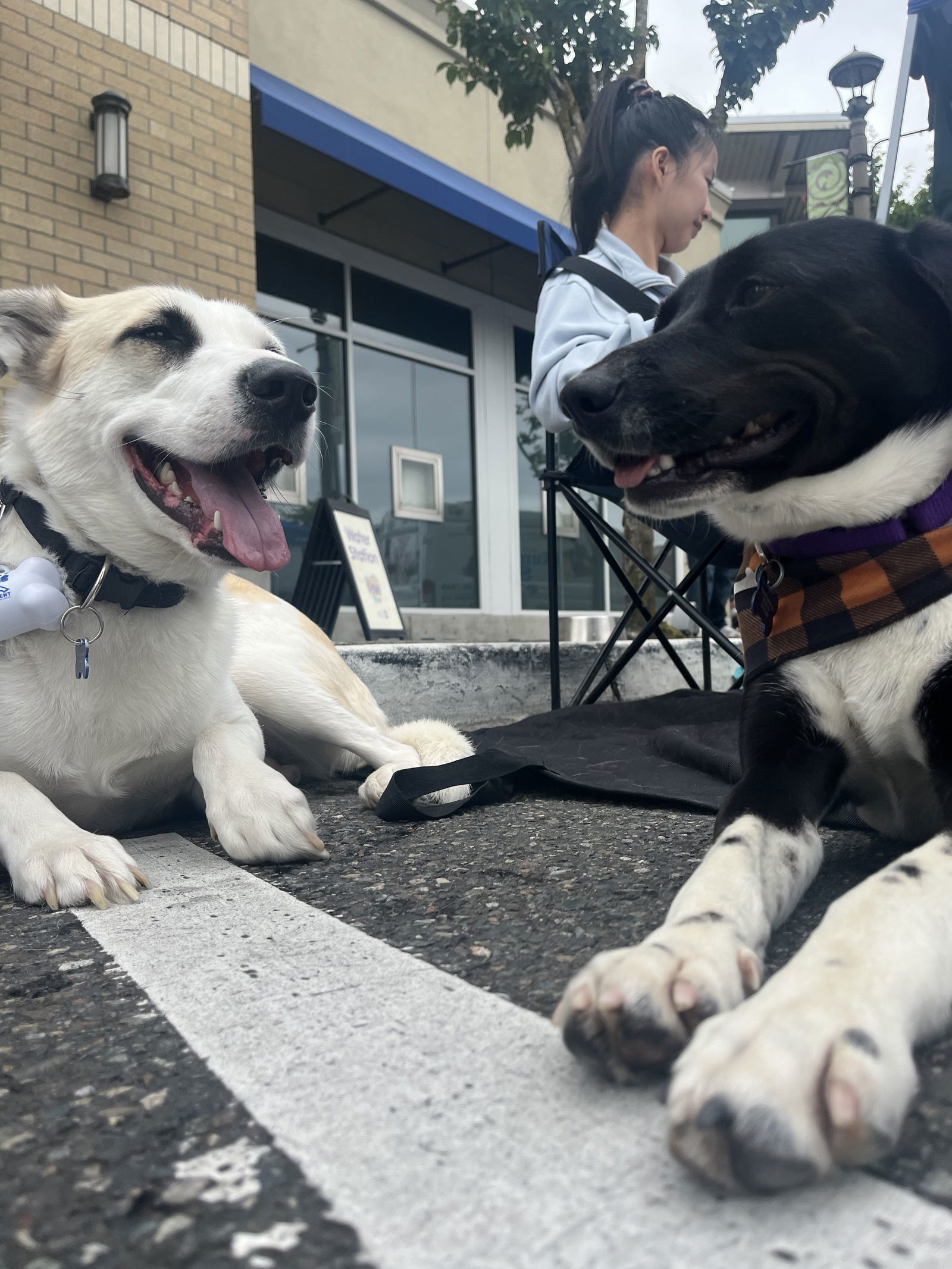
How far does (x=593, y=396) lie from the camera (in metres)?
1.68

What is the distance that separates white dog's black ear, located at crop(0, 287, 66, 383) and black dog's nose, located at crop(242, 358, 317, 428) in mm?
Answer: 561

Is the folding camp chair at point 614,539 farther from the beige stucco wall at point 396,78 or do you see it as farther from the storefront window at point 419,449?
the storefront window at point 419,449

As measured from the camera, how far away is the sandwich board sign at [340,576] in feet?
20.4

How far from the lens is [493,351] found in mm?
9469

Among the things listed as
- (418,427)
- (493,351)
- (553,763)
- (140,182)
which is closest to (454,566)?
(418,427)

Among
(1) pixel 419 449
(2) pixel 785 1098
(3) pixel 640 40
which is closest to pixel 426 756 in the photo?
(2) pixel 785 1098

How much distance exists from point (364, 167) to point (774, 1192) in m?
6.71

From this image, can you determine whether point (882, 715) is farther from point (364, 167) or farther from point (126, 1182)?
point (364, 167)

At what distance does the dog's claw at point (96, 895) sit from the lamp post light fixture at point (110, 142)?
4.82 metres

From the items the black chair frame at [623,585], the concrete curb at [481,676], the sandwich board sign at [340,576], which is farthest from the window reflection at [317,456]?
the black chair frame at [623,585]

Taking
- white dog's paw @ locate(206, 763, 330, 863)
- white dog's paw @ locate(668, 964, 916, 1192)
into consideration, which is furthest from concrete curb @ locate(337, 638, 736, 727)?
white dog's paw @ locate(668, 964, 916, 1192)

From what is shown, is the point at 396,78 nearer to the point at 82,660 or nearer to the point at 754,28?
the point at 754,28

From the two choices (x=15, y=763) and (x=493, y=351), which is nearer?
(x=15, y=763)

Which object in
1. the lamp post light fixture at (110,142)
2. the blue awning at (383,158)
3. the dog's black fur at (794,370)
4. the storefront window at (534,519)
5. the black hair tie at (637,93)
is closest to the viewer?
the dog's black fur at (794,370)
